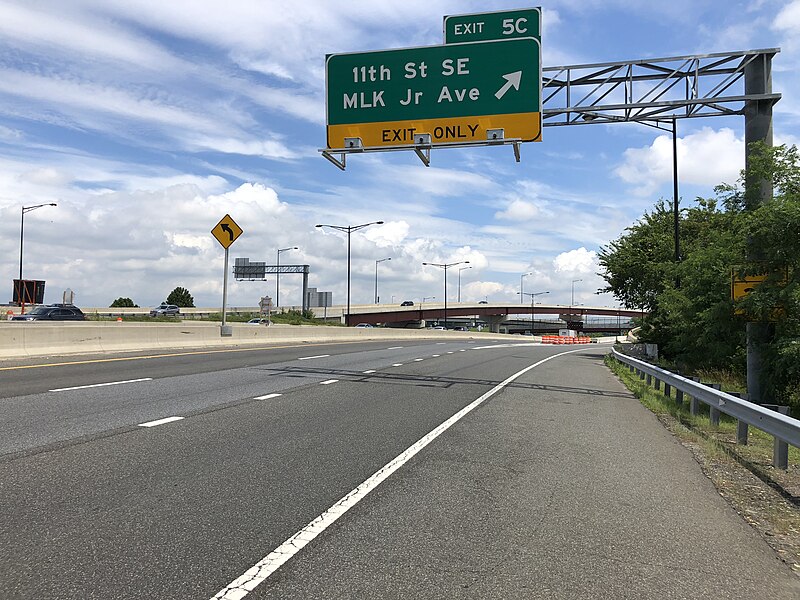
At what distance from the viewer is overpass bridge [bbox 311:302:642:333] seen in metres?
115

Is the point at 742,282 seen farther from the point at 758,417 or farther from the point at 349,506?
the point at 349,506

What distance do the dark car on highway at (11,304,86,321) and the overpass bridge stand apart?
42706 millimetres

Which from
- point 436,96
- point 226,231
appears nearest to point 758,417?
point 436,96

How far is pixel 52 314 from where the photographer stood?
45.0m

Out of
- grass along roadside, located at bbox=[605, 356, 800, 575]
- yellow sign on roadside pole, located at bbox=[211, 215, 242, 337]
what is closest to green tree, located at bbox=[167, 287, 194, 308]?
yellow sign on roadside pole, located at bbox=[211, 215, 242, 337]

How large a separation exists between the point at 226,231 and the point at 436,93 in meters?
13.1

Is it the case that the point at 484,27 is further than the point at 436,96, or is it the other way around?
the point at 484,27

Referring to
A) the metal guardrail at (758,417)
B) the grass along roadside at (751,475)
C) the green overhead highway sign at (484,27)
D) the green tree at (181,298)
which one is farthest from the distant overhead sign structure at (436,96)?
the green tree at (181,298)

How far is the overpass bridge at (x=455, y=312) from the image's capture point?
4515 inches

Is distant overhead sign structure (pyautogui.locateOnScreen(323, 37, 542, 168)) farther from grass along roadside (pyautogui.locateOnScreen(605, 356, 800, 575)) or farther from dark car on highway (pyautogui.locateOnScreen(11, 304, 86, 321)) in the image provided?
dark car on highway (pyautogui.locateOnScreen(11, 304, 86, 321))

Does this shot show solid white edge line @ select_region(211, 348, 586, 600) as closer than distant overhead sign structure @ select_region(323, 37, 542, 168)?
Yes

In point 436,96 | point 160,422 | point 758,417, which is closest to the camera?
point 758,417

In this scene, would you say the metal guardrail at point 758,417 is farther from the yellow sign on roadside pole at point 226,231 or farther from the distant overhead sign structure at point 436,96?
the yellow sign on roadside pole at point 226,231

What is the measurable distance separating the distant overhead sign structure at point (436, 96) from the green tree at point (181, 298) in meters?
125
